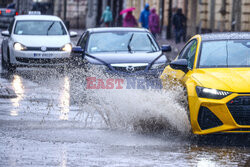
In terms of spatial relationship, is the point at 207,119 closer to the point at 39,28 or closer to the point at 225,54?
the point at 225,54

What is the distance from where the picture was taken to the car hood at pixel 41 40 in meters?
20.7

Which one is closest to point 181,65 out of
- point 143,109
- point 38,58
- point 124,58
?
point 143,109

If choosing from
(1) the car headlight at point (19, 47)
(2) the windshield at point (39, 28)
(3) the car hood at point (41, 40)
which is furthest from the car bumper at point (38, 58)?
(2) the windshield at point (39, 28)

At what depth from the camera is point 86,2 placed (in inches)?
2640

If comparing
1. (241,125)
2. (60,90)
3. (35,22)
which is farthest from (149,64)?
(35,22)

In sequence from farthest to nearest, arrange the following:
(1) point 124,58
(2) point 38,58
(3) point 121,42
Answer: (2) point 38,58, (3) point 121,42, (1) point 124,58

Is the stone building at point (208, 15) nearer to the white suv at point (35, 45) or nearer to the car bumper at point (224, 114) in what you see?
the white suv at point (35, 45)

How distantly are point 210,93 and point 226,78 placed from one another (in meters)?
0.36

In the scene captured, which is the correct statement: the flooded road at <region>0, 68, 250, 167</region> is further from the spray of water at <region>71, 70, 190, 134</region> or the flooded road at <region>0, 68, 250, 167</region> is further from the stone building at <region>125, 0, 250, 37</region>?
the stone building at <region>125, 0, 250, 37</region>

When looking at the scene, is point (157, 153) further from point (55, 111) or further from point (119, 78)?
point (119, 78)

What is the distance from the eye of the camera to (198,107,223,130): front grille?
918 centimetres

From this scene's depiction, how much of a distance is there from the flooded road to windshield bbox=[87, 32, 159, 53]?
2.29 metres

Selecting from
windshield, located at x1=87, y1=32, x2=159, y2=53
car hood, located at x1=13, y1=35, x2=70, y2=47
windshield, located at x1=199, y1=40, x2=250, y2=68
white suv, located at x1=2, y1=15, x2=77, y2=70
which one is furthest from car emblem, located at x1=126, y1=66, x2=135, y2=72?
car hood, located at x1=13, y1=35, x2=70, y2=47

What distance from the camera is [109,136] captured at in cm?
986
